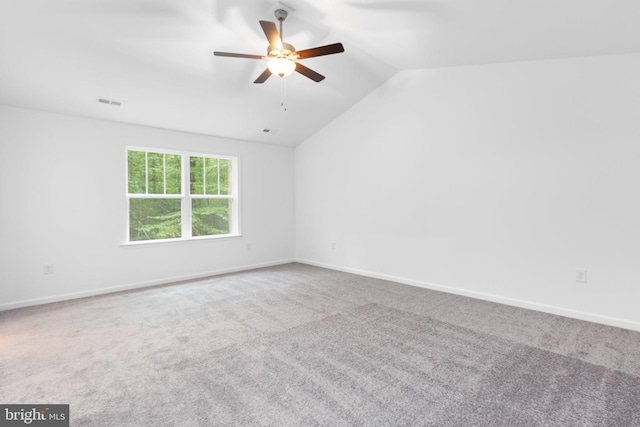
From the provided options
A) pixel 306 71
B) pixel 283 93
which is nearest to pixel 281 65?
pixel 306 71

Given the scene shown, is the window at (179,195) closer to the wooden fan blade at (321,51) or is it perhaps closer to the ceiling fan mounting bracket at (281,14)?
the ceiling fan mounting bracket at (281,14)

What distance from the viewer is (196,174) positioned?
5.23m

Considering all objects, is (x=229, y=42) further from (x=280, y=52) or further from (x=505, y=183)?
(x=505, y=183)

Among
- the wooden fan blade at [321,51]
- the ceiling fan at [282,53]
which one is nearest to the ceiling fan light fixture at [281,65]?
the ceiling fan at [282,53]

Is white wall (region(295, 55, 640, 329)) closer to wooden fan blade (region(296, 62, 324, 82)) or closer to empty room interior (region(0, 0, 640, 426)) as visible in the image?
empty room interior (region(0, 0, 640, 426))

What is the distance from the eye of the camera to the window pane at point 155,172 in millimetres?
4758

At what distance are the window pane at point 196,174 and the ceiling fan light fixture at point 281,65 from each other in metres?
2.87

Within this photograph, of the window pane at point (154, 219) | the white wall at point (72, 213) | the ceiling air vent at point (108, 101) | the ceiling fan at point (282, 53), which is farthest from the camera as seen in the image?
the window pane at point (154, 219)

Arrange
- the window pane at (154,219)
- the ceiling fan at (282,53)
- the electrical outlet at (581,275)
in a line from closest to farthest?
the ceiling fan at (282,53)
the electrical outlet at (581,275)
the window pane at (154,219)

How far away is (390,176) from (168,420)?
3.95 m

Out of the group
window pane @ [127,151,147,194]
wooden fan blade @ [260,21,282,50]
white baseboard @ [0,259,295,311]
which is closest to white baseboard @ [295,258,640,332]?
white baseboard @ [0,259,295,311]

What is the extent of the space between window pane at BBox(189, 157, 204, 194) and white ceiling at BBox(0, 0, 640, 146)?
0.89 metres

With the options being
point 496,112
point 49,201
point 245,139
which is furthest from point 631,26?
point 49,201

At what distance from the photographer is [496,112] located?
3.66 metres
